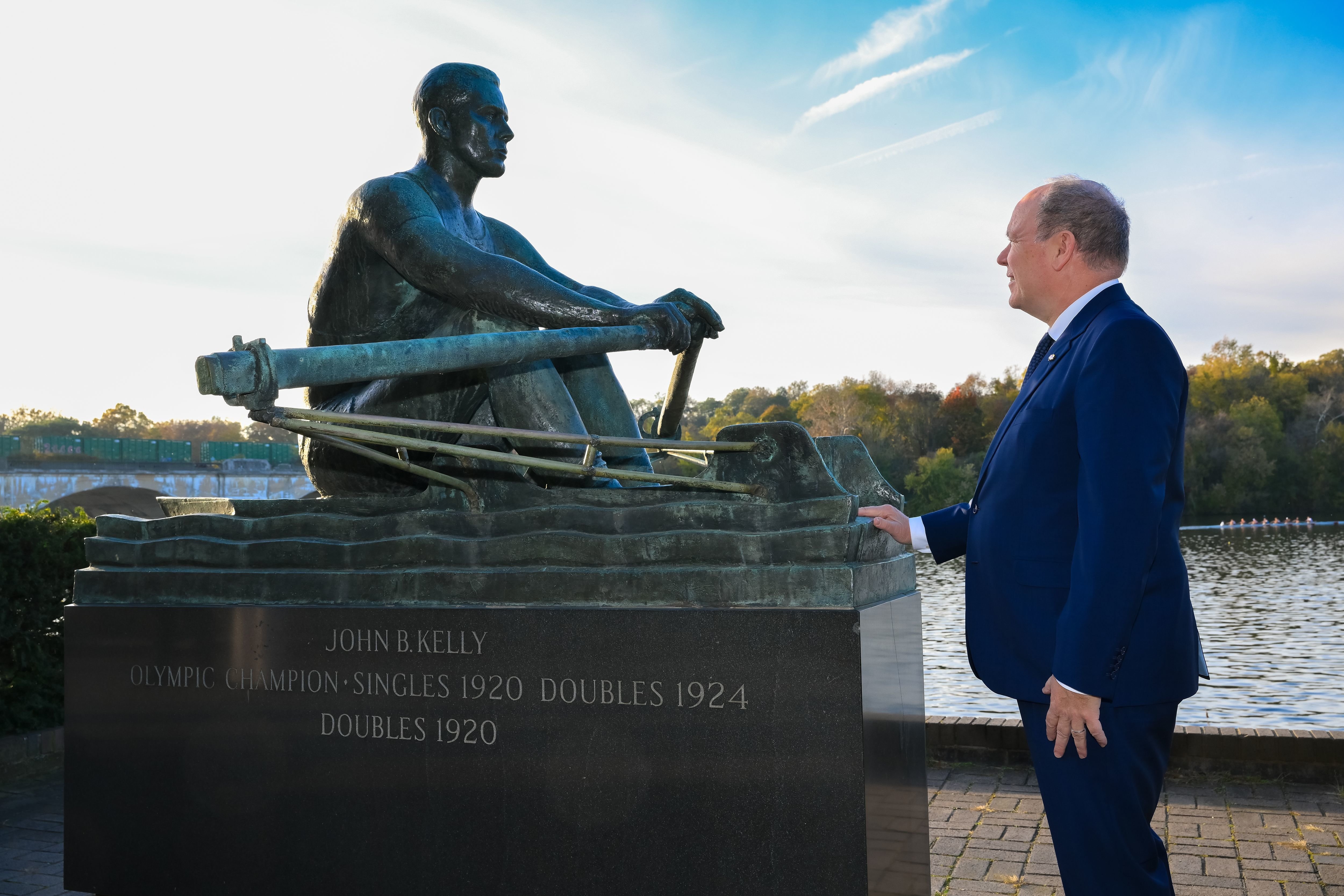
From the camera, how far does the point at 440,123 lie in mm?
4328

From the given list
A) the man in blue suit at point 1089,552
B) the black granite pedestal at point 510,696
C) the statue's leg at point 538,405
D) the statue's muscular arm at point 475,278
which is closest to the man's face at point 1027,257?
the man in blue suit at point 1089,552

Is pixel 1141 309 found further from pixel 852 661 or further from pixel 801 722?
pixel 801 722

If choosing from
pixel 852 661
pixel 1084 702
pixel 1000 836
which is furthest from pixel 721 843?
pixel 1000 836

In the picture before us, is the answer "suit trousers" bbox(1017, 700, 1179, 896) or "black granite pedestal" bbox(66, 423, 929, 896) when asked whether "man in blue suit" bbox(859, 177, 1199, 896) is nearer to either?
"suit trousers" bbox(1017, 700, 1179, 896)

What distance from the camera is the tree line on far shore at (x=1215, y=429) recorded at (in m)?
61.7

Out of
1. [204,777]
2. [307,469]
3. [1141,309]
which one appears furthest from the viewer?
[307,469]

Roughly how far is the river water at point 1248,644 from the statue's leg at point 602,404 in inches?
96.7

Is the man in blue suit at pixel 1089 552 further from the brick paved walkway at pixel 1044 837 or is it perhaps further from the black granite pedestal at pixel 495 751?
the brick paved walkway at pixel 1044 837

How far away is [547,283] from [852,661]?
163cm

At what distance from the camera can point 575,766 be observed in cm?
324

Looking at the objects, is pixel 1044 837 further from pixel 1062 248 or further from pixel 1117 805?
pixel 1062 248

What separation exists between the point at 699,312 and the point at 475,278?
861mm

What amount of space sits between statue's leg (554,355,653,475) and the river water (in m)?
2.46

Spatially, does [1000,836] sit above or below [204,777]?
below
